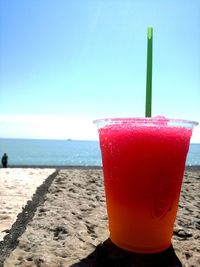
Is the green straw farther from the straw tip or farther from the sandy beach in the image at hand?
the sandy beach

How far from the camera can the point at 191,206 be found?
278cm

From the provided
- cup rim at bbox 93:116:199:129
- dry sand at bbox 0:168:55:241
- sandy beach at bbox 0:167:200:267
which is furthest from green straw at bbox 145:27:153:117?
dry sand at bbox 0:168:55:241

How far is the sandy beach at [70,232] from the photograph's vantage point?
160cm

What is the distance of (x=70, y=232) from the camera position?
6.51 ft

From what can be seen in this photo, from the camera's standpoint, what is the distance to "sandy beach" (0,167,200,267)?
63.1 inches

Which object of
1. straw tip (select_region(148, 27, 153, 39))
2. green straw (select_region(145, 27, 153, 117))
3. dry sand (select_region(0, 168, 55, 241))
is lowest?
dry sand (select_region(0, 168, 55, 241))

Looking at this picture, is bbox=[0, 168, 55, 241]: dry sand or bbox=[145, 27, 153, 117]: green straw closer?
bbox=[145, 27, 153, 117]: green straw

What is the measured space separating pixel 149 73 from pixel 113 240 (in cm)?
107

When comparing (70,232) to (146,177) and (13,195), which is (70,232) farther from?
(13,195)

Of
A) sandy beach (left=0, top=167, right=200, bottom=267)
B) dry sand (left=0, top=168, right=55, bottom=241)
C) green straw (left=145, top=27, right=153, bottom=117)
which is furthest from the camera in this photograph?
dry sand (left=0, top=168, right=55, bottom=241)

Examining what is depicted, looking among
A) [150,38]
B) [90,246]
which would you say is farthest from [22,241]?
[150,38]

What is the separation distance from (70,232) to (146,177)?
71cm

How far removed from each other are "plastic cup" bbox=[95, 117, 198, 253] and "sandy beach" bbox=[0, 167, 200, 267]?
128 millimetres

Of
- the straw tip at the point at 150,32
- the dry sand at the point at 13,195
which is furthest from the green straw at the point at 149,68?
the dry sand at the point at 13,195
